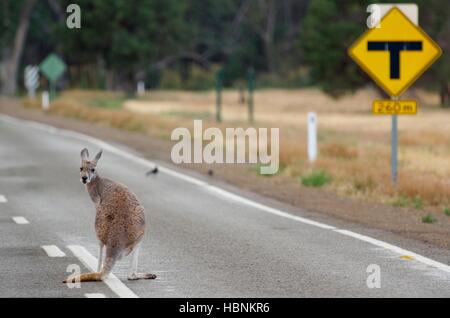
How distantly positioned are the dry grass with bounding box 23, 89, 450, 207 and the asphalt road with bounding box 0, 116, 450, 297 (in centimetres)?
249

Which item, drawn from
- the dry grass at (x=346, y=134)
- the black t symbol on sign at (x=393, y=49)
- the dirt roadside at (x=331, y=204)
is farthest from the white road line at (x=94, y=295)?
the black t symbol on sign at (x=393, y=49)

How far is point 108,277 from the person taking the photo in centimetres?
1104

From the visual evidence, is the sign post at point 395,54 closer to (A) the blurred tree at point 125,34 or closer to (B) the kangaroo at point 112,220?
(B) the kangaroo at point 112,220

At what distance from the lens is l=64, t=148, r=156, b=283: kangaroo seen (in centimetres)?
1005

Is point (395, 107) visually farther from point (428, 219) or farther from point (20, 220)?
point (20, 220)

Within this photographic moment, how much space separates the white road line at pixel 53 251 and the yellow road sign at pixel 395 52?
7.92 metres

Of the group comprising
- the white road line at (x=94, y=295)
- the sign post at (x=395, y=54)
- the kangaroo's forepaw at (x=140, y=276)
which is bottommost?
the white road line at (x=94, y=295)

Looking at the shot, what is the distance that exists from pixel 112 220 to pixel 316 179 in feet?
40.4

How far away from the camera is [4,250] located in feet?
43.6

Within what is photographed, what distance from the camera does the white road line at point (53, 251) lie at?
12.9 meters

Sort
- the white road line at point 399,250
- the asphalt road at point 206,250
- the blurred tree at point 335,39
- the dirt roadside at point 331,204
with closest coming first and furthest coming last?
1. the asphalt road at point 206,250
2. the white road line at point 399,250
3. the dirt roadside at point 331,204
4. the blurred tree at point 335,39

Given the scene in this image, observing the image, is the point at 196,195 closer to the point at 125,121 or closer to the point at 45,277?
the point at 45,277

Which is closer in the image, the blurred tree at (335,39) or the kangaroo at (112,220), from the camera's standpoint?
the kangaroo at (112,220)

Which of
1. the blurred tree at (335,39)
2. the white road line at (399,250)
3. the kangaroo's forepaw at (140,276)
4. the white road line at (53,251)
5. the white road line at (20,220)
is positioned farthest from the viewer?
the blurred tree at (335,39)
